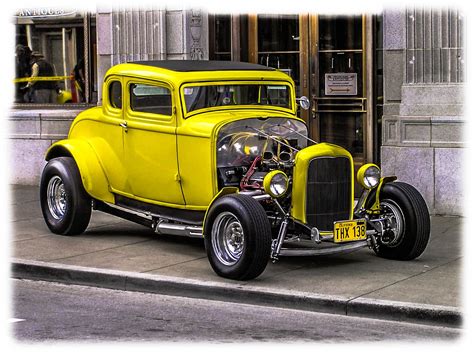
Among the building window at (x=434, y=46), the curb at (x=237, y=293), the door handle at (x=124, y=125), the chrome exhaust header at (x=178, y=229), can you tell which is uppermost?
the building window at (x=434, y=46)

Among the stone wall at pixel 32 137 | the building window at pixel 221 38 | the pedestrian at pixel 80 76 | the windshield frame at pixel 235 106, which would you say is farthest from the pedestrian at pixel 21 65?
the windshield frame at pixel 235 106

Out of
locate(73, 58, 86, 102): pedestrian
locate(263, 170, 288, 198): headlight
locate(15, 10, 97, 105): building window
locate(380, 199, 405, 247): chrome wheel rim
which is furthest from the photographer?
locate(73, 58, 86, 102): pedestrian

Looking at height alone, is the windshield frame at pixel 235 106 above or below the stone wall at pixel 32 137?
above

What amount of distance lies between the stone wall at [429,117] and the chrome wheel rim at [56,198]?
166 inches

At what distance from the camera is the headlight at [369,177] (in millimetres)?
10438

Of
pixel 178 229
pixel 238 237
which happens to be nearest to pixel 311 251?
pixel 238 237

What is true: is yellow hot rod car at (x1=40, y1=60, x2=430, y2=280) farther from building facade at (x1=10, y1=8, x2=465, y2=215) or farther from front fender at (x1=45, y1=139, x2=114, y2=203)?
building facade at (x1=10, y1=8, x2=465, y2=215)

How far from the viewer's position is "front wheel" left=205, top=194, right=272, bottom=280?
9320 mm

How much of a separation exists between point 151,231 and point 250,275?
10.6ft

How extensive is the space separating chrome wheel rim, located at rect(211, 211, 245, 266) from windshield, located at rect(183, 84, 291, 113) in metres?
1.63

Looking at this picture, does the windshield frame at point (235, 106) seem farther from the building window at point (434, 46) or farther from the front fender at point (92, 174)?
the building window at point (434, 46)

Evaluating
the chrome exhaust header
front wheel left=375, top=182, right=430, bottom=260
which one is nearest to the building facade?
front wheel left=375, top=182, right=430, bottom=260

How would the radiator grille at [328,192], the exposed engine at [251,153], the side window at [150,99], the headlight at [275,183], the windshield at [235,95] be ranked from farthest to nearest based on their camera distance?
the side window at [150,99]
the windshield at [235,95]
the exposed engine at [251,153]
the radiator grille at [328,192]
the headlight at [275,183]

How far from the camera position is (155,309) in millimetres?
8789
